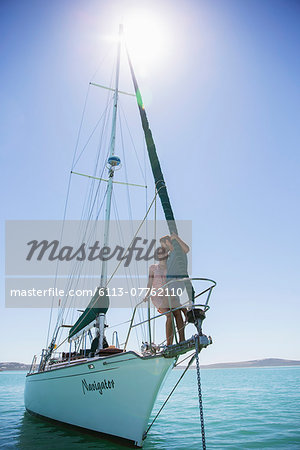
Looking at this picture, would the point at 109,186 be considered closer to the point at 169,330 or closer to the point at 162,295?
the point at 162,295

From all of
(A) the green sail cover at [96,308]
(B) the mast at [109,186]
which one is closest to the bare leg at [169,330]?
(A) the green sail cover at [96,308]

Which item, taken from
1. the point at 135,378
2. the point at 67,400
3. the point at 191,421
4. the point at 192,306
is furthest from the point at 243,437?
the point at 192,306

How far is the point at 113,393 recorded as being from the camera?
6715mm

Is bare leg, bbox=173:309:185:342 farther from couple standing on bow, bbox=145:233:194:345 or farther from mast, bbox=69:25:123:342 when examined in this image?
mast, bbox=69:25:123:342

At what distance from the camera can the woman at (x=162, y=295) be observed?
5.99 meters

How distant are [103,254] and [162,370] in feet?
20.7

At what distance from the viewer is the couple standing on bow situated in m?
5.55

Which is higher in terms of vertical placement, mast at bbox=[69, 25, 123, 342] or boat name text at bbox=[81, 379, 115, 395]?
mast at bbox=[69, 25, 123, 342]

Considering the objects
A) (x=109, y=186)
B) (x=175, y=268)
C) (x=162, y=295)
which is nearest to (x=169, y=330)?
(x=162, y=295)

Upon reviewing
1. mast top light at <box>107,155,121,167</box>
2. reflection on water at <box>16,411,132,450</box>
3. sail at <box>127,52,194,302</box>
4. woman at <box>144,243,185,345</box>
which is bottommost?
reflection on water at <box>16,411,132,450</box>

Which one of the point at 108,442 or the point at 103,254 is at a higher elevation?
the point at 103,254

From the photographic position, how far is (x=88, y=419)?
743 centimetres

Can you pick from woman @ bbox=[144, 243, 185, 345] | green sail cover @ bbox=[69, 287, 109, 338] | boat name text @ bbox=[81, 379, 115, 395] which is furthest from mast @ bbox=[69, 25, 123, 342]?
woman @ bbox=[144, 243, 185, 345]

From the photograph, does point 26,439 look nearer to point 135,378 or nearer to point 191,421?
point 135,378
